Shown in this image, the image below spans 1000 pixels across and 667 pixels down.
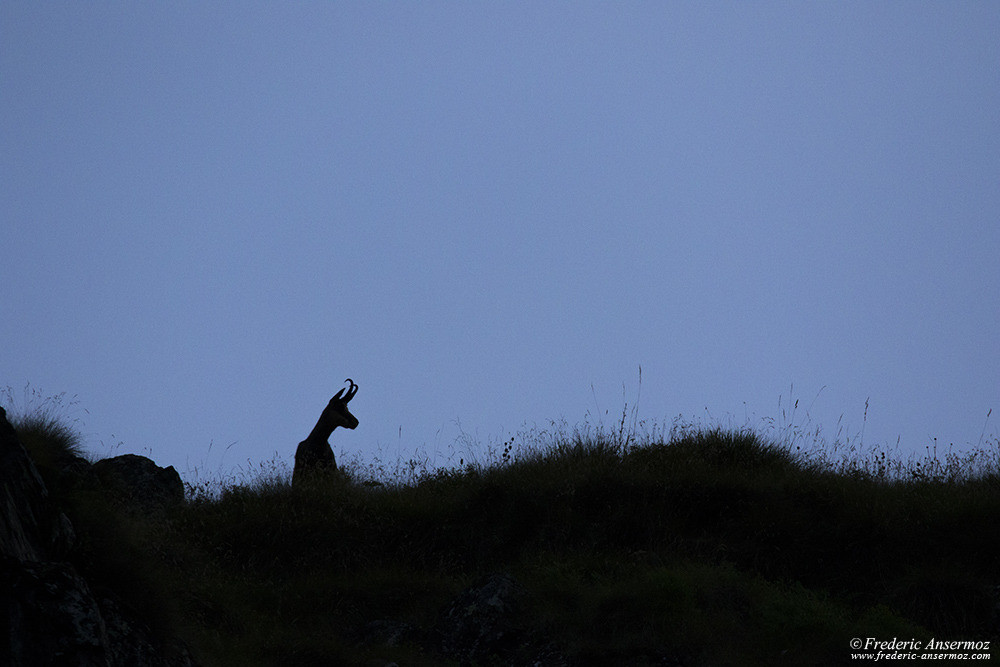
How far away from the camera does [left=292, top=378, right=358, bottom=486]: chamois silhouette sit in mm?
11545

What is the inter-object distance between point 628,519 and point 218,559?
4627 millimetres

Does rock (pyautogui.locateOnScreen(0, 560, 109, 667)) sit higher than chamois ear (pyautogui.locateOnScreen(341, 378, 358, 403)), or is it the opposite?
chamois ear (pyautogui.locateOnScreen(341, 378, 358, 403))

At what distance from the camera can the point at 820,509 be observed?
8992 millimetres

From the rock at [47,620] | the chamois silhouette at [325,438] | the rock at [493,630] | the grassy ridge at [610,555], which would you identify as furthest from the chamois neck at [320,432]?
the rock at [47,620]

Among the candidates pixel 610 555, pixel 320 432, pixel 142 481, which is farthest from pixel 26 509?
pixel 320 432

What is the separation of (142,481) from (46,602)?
19.4 feet

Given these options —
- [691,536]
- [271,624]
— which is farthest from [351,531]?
[691,536]

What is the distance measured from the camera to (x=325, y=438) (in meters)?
11.9

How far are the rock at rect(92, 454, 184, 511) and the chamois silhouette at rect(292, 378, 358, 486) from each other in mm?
1562

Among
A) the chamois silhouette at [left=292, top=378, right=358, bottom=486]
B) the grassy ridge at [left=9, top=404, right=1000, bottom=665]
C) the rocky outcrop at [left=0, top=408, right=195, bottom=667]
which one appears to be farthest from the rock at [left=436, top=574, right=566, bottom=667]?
the chamois silhouette at [left=292, top=378, right=358, bottom=486]

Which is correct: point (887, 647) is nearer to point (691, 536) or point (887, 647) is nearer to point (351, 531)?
point (691, 536)

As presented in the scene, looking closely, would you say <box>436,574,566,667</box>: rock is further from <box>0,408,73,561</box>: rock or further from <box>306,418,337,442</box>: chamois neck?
<box>306,418,337,442</box>: chamois neck

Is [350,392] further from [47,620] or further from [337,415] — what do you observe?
[47,620]

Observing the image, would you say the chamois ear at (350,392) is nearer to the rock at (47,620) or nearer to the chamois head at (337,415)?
the chamois head at (337,415)
